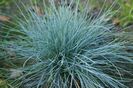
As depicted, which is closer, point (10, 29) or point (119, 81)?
point (119, 81)

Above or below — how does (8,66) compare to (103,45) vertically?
above

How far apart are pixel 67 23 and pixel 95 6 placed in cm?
86

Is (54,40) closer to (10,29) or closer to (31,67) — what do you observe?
(31,67)

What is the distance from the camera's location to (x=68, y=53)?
327cm

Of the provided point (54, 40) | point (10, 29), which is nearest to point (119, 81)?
point (54, 40)

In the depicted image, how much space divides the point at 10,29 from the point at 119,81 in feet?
3.94

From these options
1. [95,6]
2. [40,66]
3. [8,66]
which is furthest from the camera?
[95,6]

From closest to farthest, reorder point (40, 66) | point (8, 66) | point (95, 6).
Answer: point (40, 66) → point (8, 66) → point (95, 6)

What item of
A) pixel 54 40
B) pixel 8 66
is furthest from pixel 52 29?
pixel 8 66

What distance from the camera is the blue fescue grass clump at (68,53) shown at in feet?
10.4

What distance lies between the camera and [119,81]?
10.9 feet

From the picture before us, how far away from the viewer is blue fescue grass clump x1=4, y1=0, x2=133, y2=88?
10.4ft

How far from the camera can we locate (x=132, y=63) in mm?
3463

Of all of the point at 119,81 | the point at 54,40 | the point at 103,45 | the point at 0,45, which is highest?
the point at 0,45
